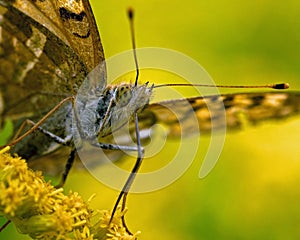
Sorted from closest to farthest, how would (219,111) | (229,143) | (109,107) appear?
(109,107) → (219,111) → (229,143)

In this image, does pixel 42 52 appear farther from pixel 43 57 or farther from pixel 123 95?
pixel 123 95

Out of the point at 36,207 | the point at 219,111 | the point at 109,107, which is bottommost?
the point at 36,207

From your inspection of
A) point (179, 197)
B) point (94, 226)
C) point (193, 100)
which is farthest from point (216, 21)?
point (94, 226)

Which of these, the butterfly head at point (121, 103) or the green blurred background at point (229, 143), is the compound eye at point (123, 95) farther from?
the green blurred background at point (229, 143)

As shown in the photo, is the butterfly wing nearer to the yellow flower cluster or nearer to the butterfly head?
the butterfly head

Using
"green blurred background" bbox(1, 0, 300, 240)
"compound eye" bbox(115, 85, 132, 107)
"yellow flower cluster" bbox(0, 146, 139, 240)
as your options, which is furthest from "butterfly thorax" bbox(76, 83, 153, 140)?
"green blurred background" bbox(1, 0, 300, 240)

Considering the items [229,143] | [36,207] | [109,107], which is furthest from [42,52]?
[229,143]
